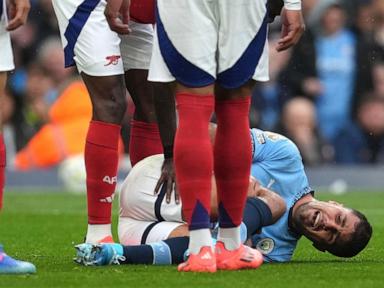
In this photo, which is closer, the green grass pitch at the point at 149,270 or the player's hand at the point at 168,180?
the green grass pitch at the point at 149,270

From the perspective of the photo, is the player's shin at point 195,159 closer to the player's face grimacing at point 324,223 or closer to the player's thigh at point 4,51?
the player's thigh at point 4,51

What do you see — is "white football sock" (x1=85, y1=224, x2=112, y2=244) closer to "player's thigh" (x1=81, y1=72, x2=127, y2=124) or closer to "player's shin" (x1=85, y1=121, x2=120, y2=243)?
"player's shin" (x1=85, y1=121, x2=120, y2=243)

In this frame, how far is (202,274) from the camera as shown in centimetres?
628

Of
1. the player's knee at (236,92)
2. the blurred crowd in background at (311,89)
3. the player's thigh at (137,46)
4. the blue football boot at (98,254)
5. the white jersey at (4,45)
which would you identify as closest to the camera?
the white jersey at (4,45)

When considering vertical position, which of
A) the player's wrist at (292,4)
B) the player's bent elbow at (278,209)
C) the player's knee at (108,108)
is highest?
the player's wrist at (292,4)

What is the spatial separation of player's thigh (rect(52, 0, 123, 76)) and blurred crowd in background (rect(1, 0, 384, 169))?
8880 mm

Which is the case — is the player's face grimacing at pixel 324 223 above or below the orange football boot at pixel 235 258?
below

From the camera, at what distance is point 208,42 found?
6367 mm

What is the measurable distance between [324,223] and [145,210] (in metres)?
0.99

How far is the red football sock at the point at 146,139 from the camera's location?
805 centimetres

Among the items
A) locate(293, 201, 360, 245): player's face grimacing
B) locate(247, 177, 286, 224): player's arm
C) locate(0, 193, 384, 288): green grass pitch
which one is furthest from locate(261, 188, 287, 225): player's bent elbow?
locate(0, 193, 384, 288): green grass pitch

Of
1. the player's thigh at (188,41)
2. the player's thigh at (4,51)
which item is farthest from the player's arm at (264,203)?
the player's thigh at (4,51)

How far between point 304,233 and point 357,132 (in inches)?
370

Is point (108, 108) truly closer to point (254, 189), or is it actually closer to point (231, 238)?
point (254, 189)
